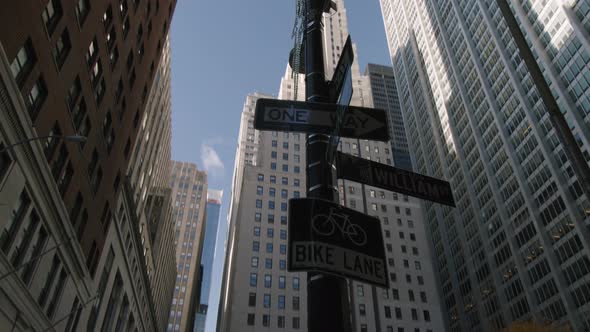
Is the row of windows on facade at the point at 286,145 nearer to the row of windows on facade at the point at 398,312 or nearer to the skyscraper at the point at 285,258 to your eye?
the skyscraper at the point at 285,258

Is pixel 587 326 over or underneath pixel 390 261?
underneath

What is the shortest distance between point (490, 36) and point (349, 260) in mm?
117576

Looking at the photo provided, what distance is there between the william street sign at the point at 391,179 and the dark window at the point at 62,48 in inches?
1084

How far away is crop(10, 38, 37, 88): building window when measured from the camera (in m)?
24.2

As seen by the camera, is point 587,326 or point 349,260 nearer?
point 349,260

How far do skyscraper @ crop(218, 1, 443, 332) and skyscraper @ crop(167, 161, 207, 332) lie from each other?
52.5m

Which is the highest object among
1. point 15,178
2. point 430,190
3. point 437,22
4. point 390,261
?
point 437,22

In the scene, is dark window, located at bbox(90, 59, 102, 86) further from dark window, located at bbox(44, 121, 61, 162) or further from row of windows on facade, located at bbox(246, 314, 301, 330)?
row of windows on facade, located at bbox(246, 314, 301, 330)

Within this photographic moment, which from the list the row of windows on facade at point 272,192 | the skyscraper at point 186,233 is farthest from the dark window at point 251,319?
the skyscraper at point 186,233

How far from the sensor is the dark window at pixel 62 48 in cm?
2948

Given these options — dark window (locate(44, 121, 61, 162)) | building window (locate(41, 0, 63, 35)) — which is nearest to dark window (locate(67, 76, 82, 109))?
dark window (locate(44, 121, 61, 162))

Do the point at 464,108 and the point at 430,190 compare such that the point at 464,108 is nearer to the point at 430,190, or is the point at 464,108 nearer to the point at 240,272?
the point at 240,272

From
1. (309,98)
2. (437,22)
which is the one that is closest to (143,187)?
(309,98)

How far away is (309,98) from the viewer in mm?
7520
